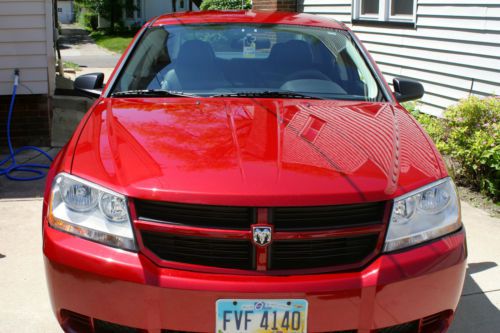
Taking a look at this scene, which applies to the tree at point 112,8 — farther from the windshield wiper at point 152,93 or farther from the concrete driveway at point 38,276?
the windshield wiper at point 152,93

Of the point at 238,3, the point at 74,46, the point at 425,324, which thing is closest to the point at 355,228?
the point at 425,324

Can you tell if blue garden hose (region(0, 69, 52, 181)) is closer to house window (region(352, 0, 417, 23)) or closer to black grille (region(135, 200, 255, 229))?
black grille (region(135, 200, 255, 229))

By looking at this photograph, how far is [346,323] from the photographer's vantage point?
2.19 m

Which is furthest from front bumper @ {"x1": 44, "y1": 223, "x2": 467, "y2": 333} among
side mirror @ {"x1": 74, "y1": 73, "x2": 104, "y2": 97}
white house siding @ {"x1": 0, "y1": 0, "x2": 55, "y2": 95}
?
white house siding @ {"x1": 0, "y1": 0, "x2": 55, "y2": 95}

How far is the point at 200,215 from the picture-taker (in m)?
2.21

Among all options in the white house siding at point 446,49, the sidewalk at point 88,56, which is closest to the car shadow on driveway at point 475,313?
the white house siding at point 446,49

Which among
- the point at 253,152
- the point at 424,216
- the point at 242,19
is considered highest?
the point at 242,19

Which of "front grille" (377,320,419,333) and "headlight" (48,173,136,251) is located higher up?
"headlight" (48,173,136,251)

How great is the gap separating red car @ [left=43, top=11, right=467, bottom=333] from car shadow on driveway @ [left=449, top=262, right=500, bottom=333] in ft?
2.68

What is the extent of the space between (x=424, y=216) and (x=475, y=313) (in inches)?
47.2

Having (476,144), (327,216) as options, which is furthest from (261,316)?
(476,144)

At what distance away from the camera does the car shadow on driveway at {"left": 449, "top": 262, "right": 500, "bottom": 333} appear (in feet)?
10.2

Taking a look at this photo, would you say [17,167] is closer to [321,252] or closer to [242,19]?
[242,19]

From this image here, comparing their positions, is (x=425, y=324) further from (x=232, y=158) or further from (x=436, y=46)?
(x=436, y=46)
